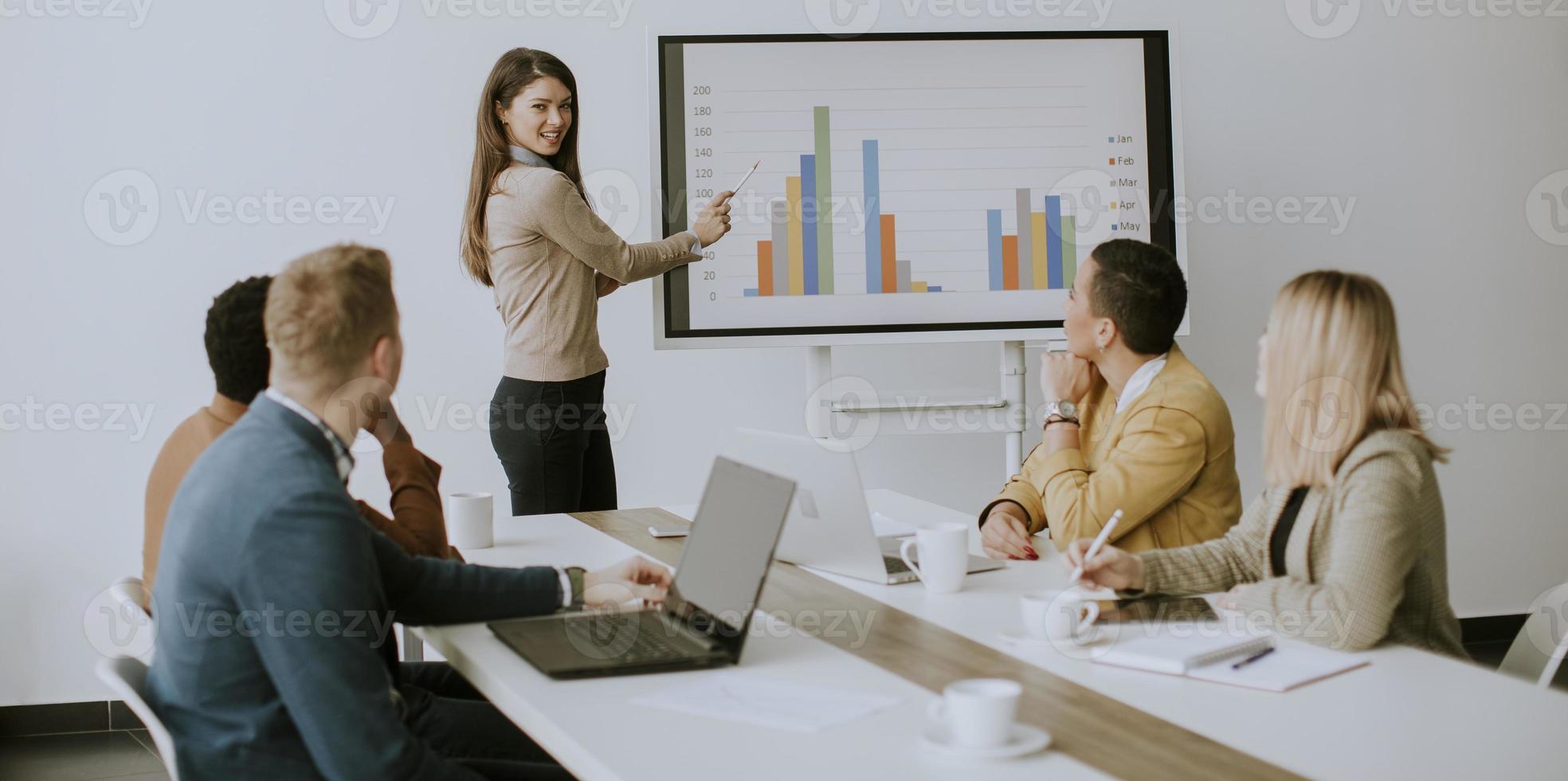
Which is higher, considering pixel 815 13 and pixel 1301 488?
pixel 815 13

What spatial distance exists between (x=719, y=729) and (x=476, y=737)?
0.58m

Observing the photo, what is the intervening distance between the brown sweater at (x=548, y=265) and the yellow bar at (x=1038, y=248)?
101 cm

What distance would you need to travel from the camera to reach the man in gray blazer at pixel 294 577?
1329mm

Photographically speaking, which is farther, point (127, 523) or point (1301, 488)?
point (127, 523)

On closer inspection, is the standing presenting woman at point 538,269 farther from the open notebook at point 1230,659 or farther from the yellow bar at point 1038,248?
the open notebook at point 1230,659

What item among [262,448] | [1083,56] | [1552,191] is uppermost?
[1083,56]

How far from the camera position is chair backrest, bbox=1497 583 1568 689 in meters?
1.65

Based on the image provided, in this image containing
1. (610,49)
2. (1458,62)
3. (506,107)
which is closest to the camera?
(506,107)

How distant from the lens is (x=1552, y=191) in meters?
4.21

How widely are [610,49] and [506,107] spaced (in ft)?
2.32

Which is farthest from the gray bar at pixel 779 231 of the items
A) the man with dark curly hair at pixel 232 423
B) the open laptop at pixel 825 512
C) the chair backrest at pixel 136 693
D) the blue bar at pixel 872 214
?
the chair backrest at pixel 136 693

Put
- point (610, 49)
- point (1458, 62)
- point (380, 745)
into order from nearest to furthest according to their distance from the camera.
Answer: point (380, 745)
point (610, 49)
point (1458, 62)

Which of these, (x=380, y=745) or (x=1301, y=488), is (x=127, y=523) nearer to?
(x=380, y=745)

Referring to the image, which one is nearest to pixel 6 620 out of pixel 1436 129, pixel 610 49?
pixel 610 49
